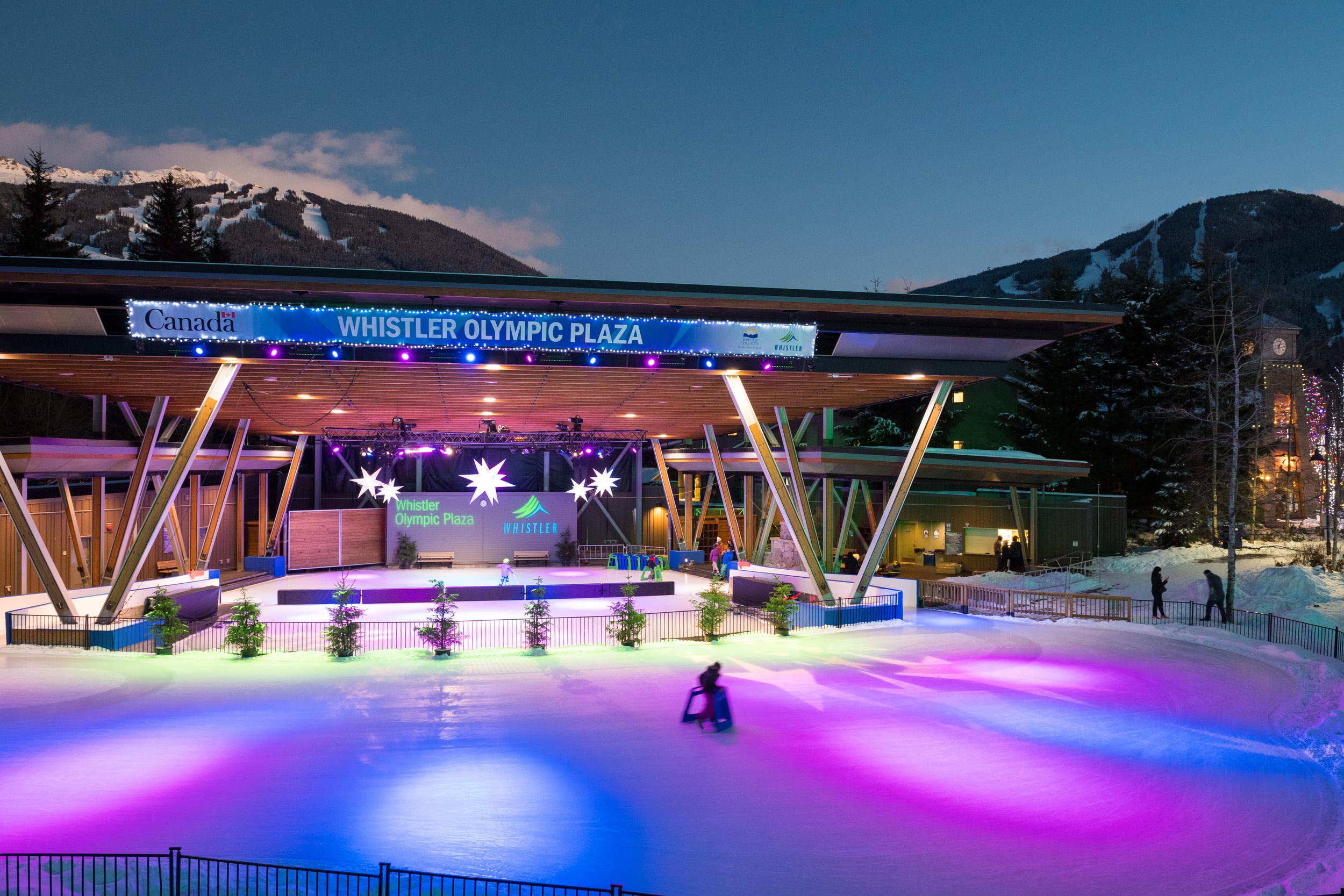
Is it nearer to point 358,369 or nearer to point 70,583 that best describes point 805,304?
point 358,369

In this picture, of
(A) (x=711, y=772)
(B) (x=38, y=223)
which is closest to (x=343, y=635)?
(A) (x=711, y=772)

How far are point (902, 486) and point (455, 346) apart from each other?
37.9 feet

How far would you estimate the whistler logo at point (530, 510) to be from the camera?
39688mm

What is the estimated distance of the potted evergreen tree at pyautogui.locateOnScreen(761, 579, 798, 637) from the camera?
1938 centimetres

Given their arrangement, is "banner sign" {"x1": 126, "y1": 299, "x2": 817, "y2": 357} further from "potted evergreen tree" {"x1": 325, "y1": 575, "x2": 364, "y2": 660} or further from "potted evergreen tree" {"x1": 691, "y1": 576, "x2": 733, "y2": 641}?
"potted evergreen tree" {"x1": 691, "y1": 576, "x2": 733, "y2": 641}

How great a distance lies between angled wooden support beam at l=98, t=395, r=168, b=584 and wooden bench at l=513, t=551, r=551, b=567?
1853 cm

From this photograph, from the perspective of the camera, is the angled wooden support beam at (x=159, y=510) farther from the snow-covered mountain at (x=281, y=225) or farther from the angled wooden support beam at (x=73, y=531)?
the snow-covered mountain at (x=281, y=225)

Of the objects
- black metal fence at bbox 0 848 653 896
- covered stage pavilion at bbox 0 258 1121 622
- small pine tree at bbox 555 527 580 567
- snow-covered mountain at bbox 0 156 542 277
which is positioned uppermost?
snow-covered mountain at bbox 0 156 542 277

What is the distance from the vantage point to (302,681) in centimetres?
1444

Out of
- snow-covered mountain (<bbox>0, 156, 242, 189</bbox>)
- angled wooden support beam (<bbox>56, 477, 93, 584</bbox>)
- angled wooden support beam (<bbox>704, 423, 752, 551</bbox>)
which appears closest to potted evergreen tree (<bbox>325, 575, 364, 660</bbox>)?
angled wooden support beam (<bbox>56, 477, 93, 584</bbox>)

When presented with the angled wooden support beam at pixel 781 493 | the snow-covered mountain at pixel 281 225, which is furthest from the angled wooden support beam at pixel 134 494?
the snow-covered mountain at pixel 281 225

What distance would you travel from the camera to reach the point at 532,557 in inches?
1556

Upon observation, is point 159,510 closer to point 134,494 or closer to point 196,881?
point 134,494

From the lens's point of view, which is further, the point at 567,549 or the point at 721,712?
the point at 567,549
